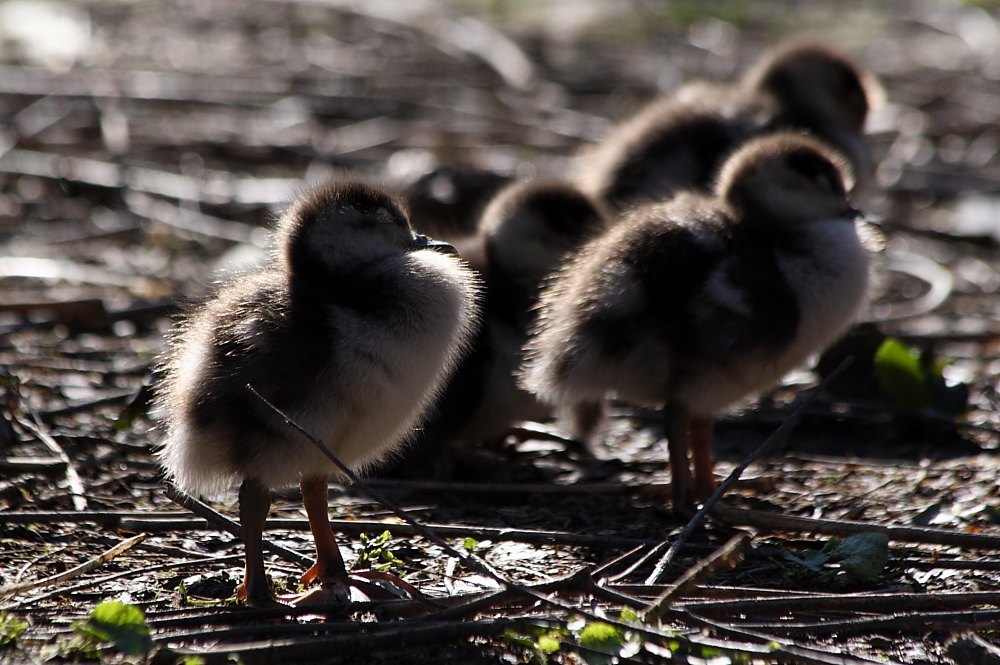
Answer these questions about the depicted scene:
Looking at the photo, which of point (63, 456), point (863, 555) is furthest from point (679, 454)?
point (63, 456)

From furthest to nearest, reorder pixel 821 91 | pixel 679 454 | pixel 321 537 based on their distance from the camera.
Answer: pixel 821 91, pixel 679 454, pixel 321 537

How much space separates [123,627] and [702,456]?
2.14 meters

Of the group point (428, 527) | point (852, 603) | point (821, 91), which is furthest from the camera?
point (821, 91)

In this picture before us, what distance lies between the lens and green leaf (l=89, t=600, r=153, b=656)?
101 inches

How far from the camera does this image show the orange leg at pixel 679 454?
12.6 ft

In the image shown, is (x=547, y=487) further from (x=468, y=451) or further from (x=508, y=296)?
(x=508, y=296)

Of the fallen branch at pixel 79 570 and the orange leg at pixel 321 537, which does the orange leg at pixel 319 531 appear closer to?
the orange leg at pixel 321 537

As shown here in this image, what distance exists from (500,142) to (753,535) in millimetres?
4947

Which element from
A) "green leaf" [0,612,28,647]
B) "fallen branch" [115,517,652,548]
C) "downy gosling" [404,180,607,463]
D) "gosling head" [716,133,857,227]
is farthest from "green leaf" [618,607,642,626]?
"gosling head" [716,133,857,227]

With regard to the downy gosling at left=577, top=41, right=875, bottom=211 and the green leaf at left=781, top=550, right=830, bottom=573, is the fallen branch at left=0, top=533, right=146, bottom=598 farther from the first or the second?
the downy gosling at left=577, top=41, right=875, bottom=211

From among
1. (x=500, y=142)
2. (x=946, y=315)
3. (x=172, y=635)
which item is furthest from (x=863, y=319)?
(x=172, y=635)

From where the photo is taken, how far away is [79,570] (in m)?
3.13

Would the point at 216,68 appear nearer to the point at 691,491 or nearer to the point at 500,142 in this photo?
the point at 500,142

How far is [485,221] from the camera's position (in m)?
4.71
